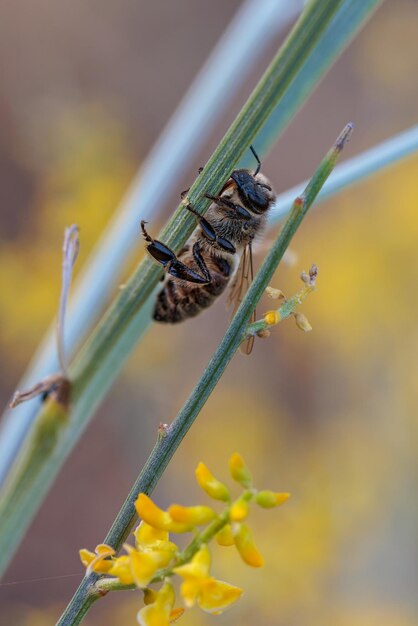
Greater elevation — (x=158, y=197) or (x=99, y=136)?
(x=99, y=136)

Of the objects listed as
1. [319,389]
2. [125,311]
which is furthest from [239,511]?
[319,389]

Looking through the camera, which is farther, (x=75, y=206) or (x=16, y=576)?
(x=16, y=576)

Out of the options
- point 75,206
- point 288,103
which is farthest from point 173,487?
point 288,103

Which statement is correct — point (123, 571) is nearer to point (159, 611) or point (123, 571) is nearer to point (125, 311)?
point (159, 611)

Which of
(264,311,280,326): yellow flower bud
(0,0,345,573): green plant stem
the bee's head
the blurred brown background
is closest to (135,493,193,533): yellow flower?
(264,311,280,326): yellow flower bud

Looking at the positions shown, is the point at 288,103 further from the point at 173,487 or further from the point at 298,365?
the point at 298,365
